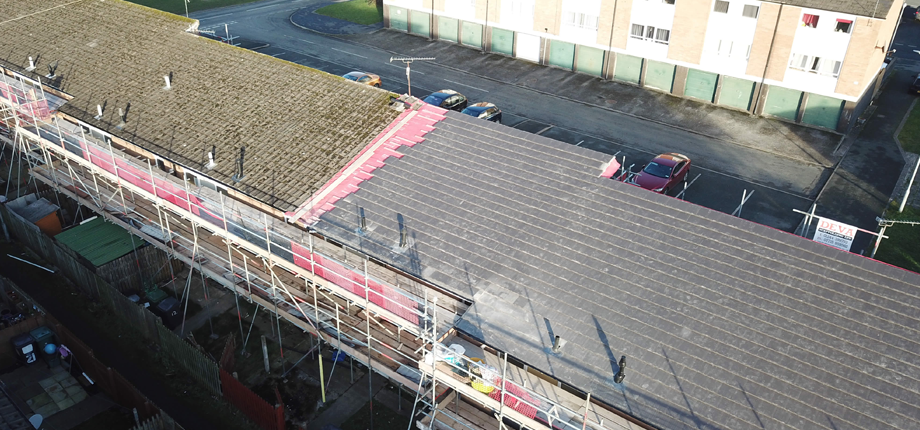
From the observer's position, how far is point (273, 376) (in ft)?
86.1

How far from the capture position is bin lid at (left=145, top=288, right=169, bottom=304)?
29250 millimetres

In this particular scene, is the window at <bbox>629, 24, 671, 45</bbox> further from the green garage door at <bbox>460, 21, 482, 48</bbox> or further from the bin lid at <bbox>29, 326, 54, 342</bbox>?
the bin lid at <bbox>29, 326, 54, 342</bbox>

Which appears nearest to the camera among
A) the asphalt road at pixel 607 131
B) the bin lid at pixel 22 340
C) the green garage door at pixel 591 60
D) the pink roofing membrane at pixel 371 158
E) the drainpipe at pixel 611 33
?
the pink roofing membrane at pixel 371 158

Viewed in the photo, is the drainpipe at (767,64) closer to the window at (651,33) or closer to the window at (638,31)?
the window at (651,33)

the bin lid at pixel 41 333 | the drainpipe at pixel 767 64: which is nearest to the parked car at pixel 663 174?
the drainpipe at pixel 767 64

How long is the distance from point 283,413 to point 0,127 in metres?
26.1

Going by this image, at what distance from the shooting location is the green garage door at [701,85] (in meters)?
49.8

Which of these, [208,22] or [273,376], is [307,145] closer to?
[273,376]

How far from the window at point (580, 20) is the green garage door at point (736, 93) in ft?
36.3

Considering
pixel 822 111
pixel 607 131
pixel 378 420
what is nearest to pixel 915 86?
pixel 822 111

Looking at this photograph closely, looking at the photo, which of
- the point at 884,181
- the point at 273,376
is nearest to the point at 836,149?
the point at 884,181

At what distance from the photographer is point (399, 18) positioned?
214 ft

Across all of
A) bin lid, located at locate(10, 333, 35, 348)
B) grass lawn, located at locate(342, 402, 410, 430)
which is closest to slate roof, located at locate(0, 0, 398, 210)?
grass lawn, located at locate(342, 402, 410, 430)

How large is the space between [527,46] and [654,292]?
41.6m
